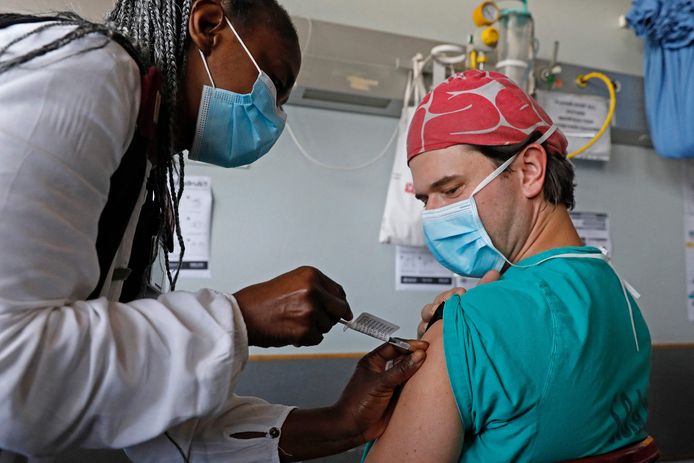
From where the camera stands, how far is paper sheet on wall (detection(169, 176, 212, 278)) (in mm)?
1747

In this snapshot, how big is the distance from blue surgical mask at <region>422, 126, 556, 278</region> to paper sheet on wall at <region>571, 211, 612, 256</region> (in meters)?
1.17

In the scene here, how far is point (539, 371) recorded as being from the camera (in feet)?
2.65

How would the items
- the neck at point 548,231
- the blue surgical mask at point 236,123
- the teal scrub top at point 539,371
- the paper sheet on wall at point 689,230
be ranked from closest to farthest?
the teal scrub top at point 539,371 → the blue surgical mask at point 236,123 → the neck at point 548,231 → the paper sheet on wall at point 689,230

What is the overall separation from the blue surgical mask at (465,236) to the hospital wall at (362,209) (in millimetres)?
737

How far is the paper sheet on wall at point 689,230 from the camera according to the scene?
2.28 meters

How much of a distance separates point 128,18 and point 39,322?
564 millimetres

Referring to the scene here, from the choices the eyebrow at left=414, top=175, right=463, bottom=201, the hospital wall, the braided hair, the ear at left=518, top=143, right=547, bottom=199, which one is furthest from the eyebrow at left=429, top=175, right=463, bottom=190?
the hospital wall

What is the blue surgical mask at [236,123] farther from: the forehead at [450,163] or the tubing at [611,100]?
the tubing at [611,100]

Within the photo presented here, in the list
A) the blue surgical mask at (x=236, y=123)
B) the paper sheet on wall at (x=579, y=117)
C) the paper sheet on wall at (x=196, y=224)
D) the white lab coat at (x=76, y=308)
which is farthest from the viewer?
the paper sheet on wall at (x=579, y=117)

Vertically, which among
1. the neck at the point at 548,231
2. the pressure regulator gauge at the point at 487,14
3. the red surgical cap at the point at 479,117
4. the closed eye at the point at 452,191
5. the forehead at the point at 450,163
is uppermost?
the pressure regulator gauge at the point at 487,14

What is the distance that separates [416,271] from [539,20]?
3.76ft

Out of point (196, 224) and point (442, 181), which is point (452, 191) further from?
point (196, 224)

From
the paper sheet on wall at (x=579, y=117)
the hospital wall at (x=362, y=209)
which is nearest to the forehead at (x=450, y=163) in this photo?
the hospital wall at (x=362, y=209)

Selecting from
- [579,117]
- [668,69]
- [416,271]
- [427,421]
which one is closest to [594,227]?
[579,117]
